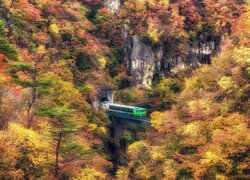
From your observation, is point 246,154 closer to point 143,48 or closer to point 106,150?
point 106,150

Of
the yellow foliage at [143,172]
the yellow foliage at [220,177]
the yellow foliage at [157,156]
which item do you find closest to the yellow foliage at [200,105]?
the yellow foliage at [157,156]

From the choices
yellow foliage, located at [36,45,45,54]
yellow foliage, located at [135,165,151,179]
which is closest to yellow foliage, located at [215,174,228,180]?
yellow foliage, located at [135,165,151,179]

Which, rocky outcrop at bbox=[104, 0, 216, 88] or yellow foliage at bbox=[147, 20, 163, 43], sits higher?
yellow foliage at bbox=[147, 20, 163, 43]

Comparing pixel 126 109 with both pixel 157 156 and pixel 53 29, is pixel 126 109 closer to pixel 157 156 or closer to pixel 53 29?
pixel 53 29

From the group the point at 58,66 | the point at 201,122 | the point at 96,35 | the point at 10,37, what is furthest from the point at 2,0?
the point at 201,122

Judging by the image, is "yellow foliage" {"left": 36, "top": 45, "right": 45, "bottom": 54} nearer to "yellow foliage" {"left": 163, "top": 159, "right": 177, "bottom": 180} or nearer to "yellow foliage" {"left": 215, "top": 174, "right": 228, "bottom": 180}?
"yellow foliage" {"left": 163, "top": 159, "right": 177, "bottom": 180}

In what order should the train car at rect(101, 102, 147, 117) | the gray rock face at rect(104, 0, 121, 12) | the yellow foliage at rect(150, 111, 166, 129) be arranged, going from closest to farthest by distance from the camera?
1. the yellow foliage at rect(150, 111, 166, 129)
2. the train car at rect(101, 102, 147, 117)
3. the gray rock face at rect(104, 0, 121, 12)

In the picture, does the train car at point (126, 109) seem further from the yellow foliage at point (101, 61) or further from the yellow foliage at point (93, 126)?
the yellow foliage at point (93, 126)
